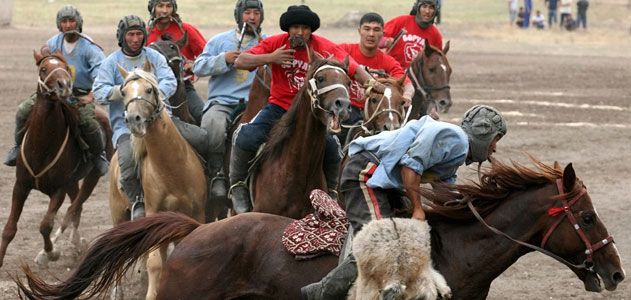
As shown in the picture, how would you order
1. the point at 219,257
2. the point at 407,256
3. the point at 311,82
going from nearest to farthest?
1. the point at 407,256
2. the point at 219,257
3. the point at 311,82

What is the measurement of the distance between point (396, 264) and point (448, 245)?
59 centimetres

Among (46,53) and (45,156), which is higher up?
(46,53)

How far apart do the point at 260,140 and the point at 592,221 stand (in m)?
4.03

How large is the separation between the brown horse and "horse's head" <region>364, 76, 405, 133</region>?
3.15 ft

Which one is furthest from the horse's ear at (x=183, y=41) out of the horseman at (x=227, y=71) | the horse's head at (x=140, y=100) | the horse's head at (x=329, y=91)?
the horse's head at (x=329, y=91)

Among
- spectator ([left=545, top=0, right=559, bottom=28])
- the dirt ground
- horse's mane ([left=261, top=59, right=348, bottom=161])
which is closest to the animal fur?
horse's mane ([left=261, top=59, right=348, bottom=161])

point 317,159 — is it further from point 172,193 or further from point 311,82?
point 172,193

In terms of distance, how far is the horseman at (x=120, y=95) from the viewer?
11.3 meters

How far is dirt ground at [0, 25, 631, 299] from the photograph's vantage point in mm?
12593

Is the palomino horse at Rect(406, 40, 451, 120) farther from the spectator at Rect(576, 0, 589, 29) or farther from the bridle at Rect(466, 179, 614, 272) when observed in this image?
the spectator at Rect(576, 0, 589, 29)

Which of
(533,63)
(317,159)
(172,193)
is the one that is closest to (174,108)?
(172,193)

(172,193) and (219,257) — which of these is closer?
(219,257)

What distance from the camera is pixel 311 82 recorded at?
9.88 m

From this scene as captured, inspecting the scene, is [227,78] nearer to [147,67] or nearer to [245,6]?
[245,6]
